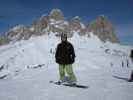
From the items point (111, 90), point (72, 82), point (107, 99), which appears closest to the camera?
point (107, 99)

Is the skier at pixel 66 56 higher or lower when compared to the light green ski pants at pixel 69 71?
higher

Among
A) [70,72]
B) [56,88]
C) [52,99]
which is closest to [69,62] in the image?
[70,72]

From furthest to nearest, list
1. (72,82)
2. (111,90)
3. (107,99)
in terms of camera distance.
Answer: (72,82) < (111,90) < (107,99)

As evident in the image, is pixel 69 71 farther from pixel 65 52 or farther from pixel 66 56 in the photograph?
pixel 65 52

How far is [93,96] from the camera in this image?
444 inches

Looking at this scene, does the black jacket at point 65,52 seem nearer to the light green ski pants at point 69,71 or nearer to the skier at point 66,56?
the skier at point 66,56

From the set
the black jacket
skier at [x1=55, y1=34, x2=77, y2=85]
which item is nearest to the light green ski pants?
skier at [x1=55, y1=34, x2=77, y2=85]

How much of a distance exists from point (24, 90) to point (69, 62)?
3.12 metres

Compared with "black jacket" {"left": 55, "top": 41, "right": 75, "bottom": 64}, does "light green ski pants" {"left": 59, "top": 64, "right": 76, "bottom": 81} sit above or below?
below

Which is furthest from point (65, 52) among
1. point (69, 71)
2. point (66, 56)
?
point (69, 71)

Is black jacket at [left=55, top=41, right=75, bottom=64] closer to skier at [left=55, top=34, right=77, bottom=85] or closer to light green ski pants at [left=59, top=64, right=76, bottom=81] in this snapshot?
skier at [left=55, top=34, right=77, bottom=85]

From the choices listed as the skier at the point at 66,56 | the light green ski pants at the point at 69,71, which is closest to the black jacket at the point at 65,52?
the skier at the point at 66,56

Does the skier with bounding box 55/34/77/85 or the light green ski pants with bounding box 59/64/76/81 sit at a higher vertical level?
the skier with bounding box 55/34/77/85

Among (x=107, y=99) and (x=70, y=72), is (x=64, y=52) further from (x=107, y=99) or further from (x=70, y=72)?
(x=107, y=99)
